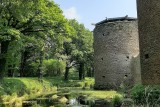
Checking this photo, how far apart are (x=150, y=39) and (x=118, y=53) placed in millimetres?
15341

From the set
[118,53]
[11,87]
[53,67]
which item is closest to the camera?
[11,87]

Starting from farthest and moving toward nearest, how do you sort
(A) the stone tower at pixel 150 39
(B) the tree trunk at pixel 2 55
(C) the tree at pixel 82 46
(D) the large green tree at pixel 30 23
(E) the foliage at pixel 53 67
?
(E) the foliage at pixel 53 67 → (C) the tree at pixel 82 46 → (B) the tree trunk at pixel 2 55 → (D) the large green tree at pixel 30 23 → (A) the stone tower at pixel 150 39

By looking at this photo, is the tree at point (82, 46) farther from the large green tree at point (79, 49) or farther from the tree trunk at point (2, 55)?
the tree trunk at point (2, 55)

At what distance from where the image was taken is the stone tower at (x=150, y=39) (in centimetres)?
1393

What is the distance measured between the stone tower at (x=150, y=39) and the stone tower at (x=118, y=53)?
14263 millimetres

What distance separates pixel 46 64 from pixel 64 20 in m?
29.7

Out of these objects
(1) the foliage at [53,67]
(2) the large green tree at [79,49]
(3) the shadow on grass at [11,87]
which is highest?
(2) the large green tree at [79,49]

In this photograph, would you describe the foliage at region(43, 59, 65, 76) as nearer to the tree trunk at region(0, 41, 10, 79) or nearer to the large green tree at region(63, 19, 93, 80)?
the large green tree at region(63, 19, 93, 80)

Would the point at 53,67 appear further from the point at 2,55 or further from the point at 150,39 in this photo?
the point at 150,39

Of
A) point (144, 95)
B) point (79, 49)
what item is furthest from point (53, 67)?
point (144, 95)

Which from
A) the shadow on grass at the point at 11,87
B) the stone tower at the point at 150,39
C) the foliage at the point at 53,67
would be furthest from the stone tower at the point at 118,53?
the foliage at the point at 53,67

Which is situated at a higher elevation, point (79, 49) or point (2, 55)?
point (79, 49)

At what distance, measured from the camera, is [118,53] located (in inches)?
1164

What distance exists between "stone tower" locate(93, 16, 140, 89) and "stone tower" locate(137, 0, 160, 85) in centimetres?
1426
